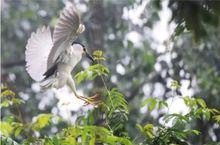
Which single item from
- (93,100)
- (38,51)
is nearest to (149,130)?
(93,100)

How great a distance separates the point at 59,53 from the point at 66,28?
0.59 ft

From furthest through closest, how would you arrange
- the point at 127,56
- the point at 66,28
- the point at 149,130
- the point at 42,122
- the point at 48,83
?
1. the point at 127,56
2. the point at 42,122
3. the point at 48,83
4. the point at 149,130
5. the point at 66,28

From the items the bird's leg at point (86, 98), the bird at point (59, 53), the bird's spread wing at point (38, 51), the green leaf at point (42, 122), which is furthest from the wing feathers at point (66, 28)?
the green leaf at point (42, 122)

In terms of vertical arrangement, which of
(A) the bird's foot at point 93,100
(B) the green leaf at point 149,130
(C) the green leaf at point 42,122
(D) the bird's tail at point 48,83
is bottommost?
(B) the green leaf at point 149,130

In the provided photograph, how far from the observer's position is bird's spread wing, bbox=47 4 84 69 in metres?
2.11

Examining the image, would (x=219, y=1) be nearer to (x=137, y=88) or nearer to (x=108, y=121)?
(x=108, y=121)

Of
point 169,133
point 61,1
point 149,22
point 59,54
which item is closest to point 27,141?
point 59,54

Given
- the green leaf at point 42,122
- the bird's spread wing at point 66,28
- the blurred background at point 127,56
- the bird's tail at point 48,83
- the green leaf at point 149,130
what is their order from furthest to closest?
the blurred background at point 127,56 → the green leaf at point 42,122 → the bird's tail at point 48,83 → the green leaf at point 149,130 → the bird's spread wing at point 66,28

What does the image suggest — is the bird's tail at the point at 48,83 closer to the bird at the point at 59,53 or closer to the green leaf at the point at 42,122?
the bird at the point at 59,53

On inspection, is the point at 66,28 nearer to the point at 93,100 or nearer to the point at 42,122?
the point at 93,100

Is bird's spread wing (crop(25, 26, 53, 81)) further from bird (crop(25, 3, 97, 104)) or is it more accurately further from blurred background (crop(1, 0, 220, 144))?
blurred background (crop(1, 0, 220, 144))

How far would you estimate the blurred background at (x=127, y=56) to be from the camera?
479 cm

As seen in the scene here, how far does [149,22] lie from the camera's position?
4.83m

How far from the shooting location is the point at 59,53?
2.30 metres
